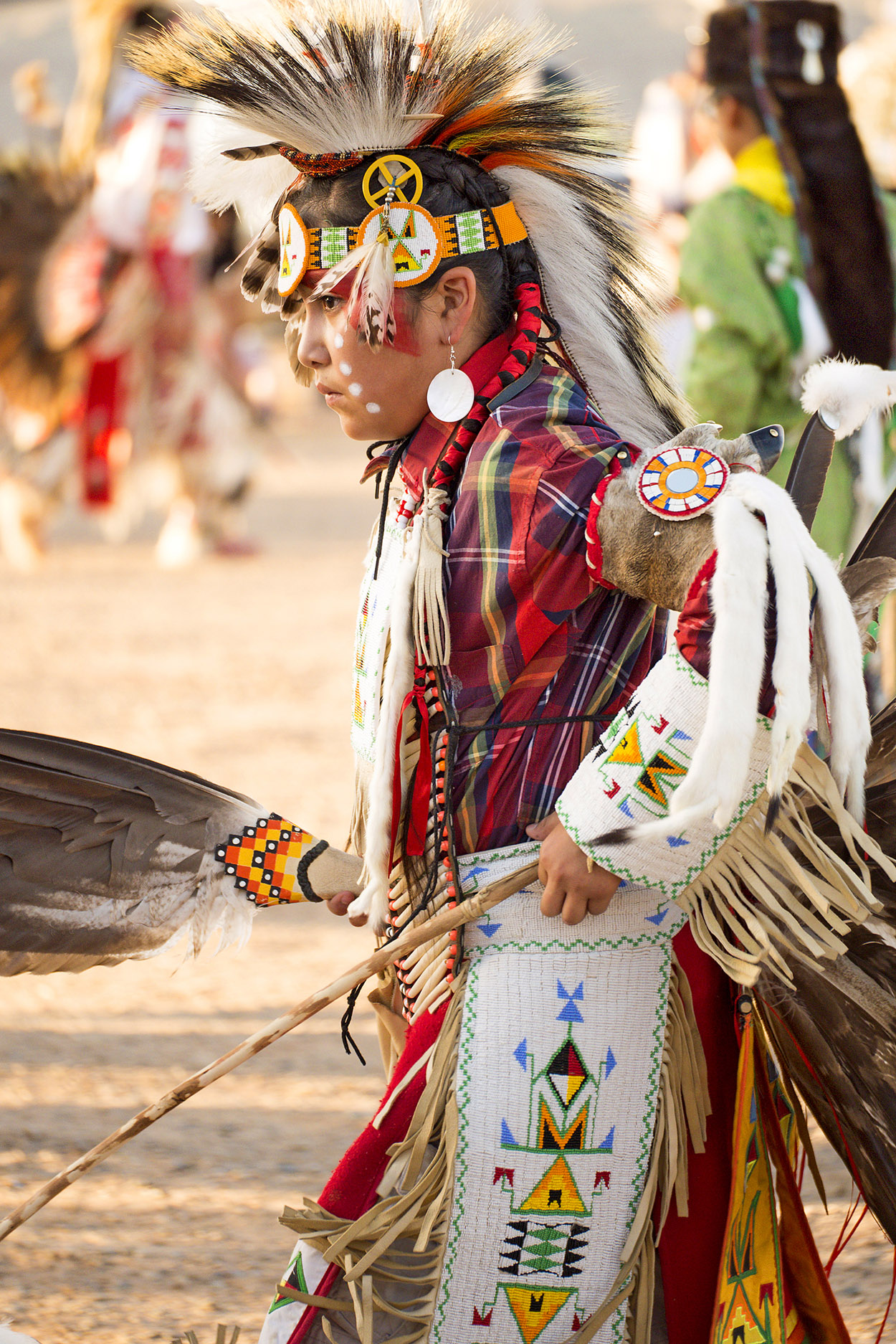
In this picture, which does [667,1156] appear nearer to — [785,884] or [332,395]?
[785,884]

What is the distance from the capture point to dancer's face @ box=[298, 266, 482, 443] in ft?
5.80

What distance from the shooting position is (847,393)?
1.64m

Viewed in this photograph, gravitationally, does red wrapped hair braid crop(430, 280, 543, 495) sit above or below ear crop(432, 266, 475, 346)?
below

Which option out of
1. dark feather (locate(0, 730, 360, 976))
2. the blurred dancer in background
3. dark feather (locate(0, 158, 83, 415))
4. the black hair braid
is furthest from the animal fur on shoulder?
dark feather (locate(0, 158, 83, 415))

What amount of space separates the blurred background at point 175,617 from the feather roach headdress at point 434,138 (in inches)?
3.6

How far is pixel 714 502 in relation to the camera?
1.51 meters

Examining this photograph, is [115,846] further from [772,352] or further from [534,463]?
[772,352]

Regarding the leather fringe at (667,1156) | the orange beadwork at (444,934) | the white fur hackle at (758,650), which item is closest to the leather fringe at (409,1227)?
the orange beadwork at (444,934)

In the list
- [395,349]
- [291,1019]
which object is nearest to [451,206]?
[395,349]

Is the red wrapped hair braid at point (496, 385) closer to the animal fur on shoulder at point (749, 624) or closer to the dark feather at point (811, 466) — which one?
the animal fur on shoulder at point (749, 624)

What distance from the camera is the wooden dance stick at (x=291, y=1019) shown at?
1658 mm

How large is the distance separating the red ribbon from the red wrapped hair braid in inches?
9.8

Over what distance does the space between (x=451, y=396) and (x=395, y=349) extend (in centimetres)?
10

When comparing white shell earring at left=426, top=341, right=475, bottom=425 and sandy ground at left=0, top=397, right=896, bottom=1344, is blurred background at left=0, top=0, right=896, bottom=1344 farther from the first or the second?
white shell earring at left=426, top=341, right=475, bottom=425
